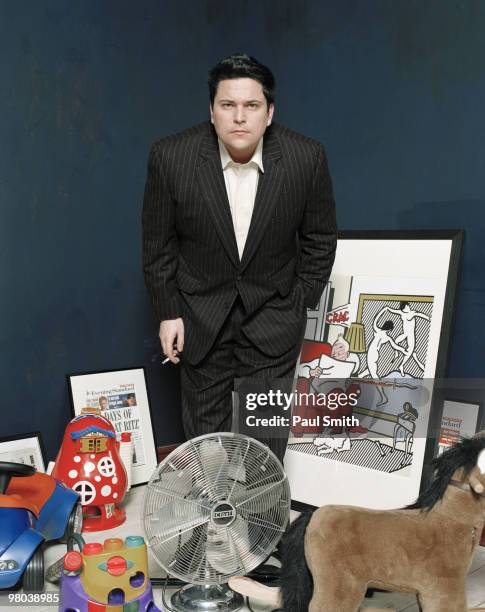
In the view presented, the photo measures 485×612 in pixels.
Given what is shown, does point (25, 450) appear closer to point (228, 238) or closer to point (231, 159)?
point (228, 238)

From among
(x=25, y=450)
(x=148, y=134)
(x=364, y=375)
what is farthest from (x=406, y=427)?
(x=148, y=134)

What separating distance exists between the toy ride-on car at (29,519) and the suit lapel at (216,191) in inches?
35.1

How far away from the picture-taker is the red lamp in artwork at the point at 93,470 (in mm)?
2631

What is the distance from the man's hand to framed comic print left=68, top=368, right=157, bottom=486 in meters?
0.80

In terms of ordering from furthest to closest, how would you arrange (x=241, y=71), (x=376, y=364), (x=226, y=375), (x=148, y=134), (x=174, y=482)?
(x=148, y=134) < (x=376, y=364) < (x=226, y=375) < (x=241, y=71) < (x=174, y=482)

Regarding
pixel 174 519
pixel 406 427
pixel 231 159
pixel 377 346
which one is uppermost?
pixel 231 159

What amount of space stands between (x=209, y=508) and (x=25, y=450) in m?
1.19

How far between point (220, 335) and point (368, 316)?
654 millimetres

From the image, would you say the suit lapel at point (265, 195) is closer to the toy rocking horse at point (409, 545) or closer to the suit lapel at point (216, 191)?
the suit lapel at point (216, 191)

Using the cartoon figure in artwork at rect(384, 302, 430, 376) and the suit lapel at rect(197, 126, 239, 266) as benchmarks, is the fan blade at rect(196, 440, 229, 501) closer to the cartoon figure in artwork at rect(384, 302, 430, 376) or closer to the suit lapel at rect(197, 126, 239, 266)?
the suit lapel at rect(197, 126, 239, 266)

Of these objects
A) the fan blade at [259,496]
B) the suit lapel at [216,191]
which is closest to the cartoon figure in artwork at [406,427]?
the fan blade at [259,496]

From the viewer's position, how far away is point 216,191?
2254 millimetres

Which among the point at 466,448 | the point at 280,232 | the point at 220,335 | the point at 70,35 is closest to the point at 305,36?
the point at 70,35

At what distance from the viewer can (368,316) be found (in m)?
2.77
